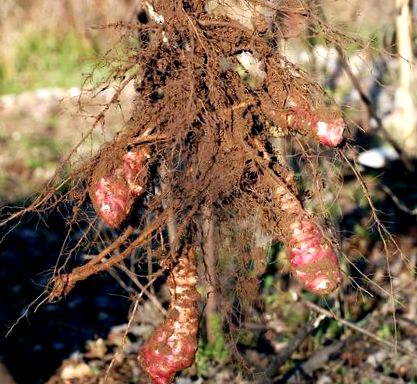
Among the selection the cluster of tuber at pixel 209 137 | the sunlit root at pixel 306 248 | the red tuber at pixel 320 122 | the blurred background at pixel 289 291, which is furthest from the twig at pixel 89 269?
the red tuber at pixel 320 122

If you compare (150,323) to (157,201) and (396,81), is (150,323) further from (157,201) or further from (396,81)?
(396,81)

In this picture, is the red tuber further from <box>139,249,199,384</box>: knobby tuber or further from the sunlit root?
<box>139,249,199,384</box>: knobby tuber

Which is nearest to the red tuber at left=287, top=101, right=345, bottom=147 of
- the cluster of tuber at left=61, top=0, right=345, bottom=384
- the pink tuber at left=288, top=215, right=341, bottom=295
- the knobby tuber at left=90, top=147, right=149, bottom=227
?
the cluster of tuber at left=61, top=0, right=345, bottom=384

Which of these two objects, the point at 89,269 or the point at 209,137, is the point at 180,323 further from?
the point at 209,137

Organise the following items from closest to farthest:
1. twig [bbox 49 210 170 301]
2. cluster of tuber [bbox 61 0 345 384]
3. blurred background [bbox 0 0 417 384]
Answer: cluster of tuber [bbox 61 0 345 384] → twig [bbox 49 210 170 301] → blurred background [bbox 0 0 417 384]

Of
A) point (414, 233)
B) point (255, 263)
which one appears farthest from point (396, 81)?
point (255, 263)

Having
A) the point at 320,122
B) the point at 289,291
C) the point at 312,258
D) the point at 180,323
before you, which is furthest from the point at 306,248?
the point at 289,291
